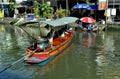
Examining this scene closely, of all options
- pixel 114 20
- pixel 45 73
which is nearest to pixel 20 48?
pixel 45 73

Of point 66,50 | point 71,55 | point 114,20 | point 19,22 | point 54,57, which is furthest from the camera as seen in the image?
point 19,22

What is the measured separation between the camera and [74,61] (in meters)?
25.8

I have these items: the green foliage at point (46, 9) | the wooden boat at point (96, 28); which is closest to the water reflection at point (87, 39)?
the wooden boat at point (96, 28)

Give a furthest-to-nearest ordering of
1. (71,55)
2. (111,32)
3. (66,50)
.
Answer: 1. (111,32)
2. (66,50)
3. (71,55)

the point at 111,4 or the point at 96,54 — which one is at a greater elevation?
the point at 111,4

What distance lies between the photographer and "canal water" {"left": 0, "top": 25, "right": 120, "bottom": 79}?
2172 centimetres

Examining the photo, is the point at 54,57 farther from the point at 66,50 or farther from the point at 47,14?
the point at 47,14

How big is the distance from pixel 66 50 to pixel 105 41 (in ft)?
24.6

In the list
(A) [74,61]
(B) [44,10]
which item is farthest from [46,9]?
(A) [74,61]

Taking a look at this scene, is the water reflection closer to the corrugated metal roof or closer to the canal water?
the canal water

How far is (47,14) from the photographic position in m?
54.7

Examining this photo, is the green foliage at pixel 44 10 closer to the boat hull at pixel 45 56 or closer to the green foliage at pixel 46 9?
the green foliage at pixel 46 9

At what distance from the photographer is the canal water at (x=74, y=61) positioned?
21719 millimetres

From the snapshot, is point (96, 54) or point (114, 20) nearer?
point (96, 54)
